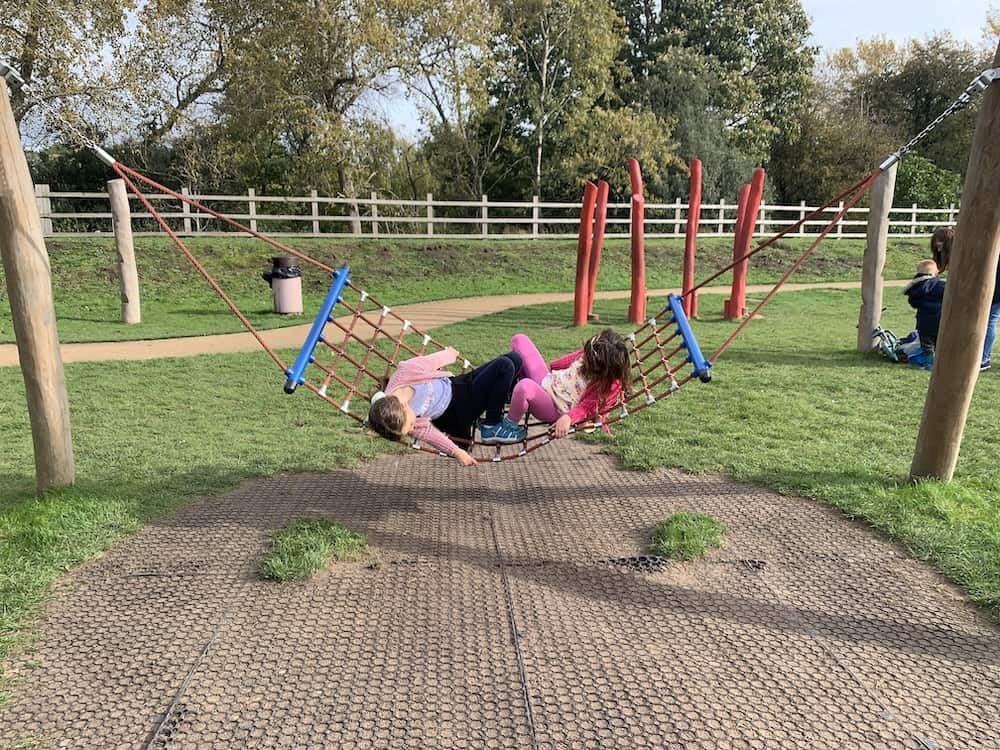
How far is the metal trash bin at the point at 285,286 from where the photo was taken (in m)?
11.0

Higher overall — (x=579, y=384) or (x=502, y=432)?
(x=579, y=384)

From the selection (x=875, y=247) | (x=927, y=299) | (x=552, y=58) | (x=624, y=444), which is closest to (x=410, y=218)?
(x=552, y=58)

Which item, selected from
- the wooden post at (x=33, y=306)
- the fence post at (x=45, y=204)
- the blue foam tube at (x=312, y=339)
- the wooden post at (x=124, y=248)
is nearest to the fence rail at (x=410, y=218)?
the fence post at (x=45, y=204)

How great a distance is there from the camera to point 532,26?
2309 centimetres

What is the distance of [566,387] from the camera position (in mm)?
3662

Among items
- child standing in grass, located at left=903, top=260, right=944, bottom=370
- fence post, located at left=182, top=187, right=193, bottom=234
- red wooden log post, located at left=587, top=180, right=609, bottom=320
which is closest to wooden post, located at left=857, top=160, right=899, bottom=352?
child standing in grass, located at left=903, top=260, right=944, bottom=370

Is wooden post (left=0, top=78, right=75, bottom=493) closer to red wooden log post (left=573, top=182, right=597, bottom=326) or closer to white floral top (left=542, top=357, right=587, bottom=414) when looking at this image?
white floral top (left=542, top=357, right=587, bottom=414)

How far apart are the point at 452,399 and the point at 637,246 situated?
260 inches

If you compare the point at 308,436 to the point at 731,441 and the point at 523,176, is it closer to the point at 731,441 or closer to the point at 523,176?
the point at 731,441

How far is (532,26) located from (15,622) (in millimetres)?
23834

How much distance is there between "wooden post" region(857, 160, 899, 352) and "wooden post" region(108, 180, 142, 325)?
8861 millimetres

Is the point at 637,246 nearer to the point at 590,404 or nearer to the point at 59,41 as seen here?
the point at 590,404

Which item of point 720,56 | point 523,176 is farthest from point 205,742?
point 720,56

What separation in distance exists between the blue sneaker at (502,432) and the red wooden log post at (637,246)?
6.16 meters
